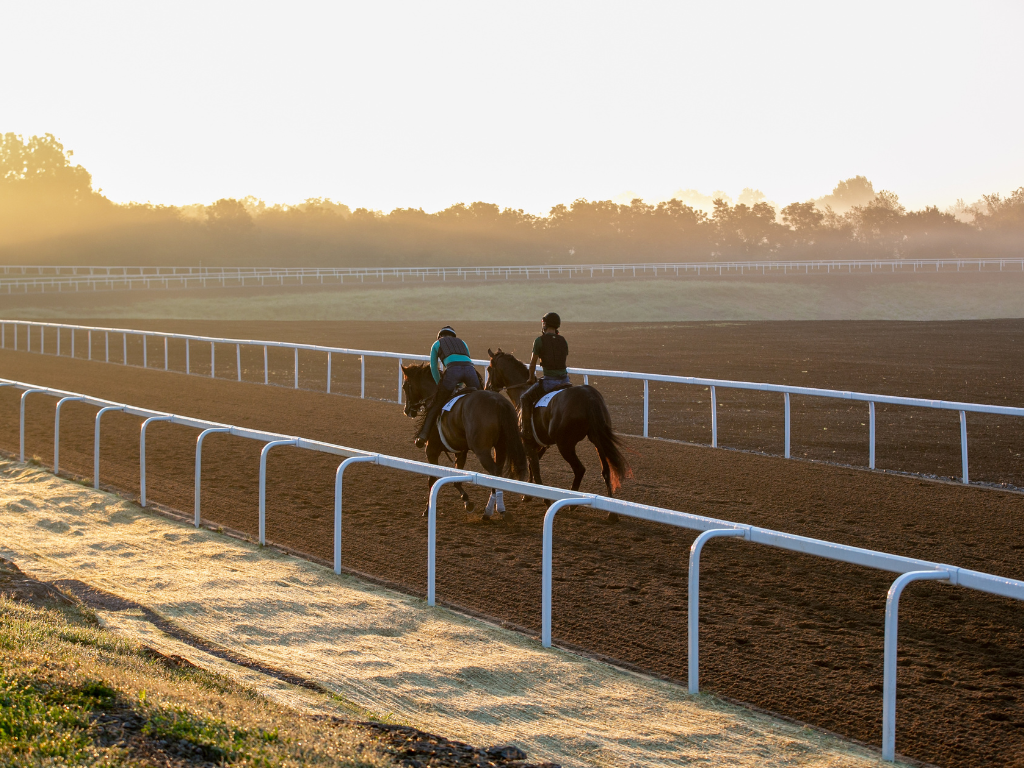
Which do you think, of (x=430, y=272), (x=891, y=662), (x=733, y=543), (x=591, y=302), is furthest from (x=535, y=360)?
(x=430, y=272)

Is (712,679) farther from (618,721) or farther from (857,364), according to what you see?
(857,364)

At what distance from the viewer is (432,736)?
380 cm

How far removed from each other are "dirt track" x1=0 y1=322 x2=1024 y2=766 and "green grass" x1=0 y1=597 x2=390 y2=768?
198 centimetres

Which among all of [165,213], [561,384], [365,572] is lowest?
[365,572]

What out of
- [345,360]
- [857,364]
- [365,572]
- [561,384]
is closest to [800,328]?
[857,364]

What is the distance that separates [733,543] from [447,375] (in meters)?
2.56

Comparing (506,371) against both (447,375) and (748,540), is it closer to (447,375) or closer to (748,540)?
(447,375)

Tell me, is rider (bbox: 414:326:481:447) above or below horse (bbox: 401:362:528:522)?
above

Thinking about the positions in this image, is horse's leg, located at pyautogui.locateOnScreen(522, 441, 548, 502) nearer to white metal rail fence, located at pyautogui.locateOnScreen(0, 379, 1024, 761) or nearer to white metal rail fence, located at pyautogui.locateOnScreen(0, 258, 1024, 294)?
white metal rail fence, located at pyautogui.locateOnScreen(0, 379, 1024, 761)

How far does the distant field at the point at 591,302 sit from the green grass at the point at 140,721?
37335 mm

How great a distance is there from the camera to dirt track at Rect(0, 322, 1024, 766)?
481cm

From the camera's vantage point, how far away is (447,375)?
8500 mm

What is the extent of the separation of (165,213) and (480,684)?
7888 centimetres

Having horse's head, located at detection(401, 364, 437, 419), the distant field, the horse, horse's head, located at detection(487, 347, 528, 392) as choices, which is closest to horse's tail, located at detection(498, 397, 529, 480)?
the horse
